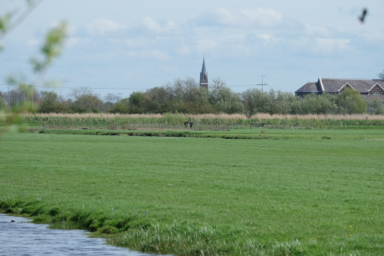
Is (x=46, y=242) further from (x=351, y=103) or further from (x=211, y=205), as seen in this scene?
(x=351, y=103)

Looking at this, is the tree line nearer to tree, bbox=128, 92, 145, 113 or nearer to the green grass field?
tree, bbox=128, 92, 145, 113

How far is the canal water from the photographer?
9742mm

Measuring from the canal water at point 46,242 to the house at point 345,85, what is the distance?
12543 centimetres

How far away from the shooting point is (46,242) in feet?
34.3

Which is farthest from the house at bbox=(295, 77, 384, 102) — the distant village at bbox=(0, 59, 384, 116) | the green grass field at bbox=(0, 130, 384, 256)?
the green grass field at bbox=(0, 130, 384, 256)

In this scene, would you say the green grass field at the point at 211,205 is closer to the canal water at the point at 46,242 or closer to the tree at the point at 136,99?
the canal water at the point at 46,242

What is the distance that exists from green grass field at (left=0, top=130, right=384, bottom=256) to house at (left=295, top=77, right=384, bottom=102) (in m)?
113

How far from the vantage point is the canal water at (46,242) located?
9.74 meters

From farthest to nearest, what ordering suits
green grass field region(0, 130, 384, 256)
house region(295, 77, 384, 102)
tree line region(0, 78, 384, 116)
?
house region(295, 77, 384, 102)
tree line region(0, 78, 384, 116)
green grass field region(0, 130, 384, 256)

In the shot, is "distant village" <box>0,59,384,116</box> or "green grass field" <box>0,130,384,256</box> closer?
"green grass field" <box>0,130,384,256</box>

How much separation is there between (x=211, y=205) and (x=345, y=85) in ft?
410

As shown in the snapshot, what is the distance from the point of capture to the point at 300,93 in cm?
13562

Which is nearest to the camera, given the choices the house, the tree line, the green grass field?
the green grass field

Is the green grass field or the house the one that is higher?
the house
